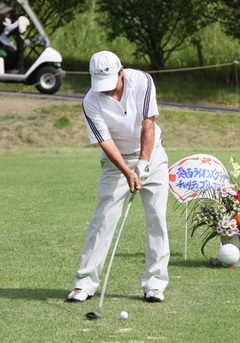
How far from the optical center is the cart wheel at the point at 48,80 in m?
20.3

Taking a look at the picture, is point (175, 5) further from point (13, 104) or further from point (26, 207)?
point (26, 207)

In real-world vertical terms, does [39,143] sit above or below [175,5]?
below

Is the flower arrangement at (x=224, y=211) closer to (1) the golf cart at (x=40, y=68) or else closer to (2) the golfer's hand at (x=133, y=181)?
(2) the golfer's hand at (x=133, y=181)

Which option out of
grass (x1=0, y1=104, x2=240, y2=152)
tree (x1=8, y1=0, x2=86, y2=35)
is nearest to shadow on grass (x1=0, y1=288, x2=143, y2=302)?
grass (x1=0, y1=104, x2=240, y2=152)

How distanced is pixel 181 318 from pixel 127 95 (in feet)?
5.21

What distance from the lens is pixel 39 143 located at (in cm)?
1875

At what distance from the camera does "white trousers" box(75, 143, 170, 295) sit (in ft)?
15.5

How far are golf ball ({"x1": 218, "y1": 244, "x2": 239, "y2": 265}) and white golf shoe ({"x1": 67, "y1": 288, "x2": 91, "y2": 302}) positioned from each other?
1.43 meters

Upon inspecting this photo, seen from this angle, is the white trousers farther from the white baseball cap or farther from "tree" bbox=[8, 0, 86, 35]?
"tree" bbox=[8, 0, 86, 35]

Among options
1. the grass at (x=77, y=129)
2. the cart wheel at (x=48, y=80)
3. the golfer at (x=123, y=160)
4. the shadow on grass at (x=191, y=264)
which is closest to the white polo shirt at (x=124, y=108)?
the golfer at (x=123, y=160)

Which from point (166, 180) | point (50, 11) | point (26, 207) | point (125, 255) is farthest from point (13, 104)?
point (166, 180)

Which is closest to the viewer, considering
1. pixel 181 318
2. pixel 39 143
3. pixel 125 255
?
pixel 181 318

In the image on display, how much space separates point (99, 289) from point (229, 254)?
120 cm

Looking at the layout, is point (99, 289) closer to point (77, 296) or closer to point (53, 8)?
point (77, 296)
